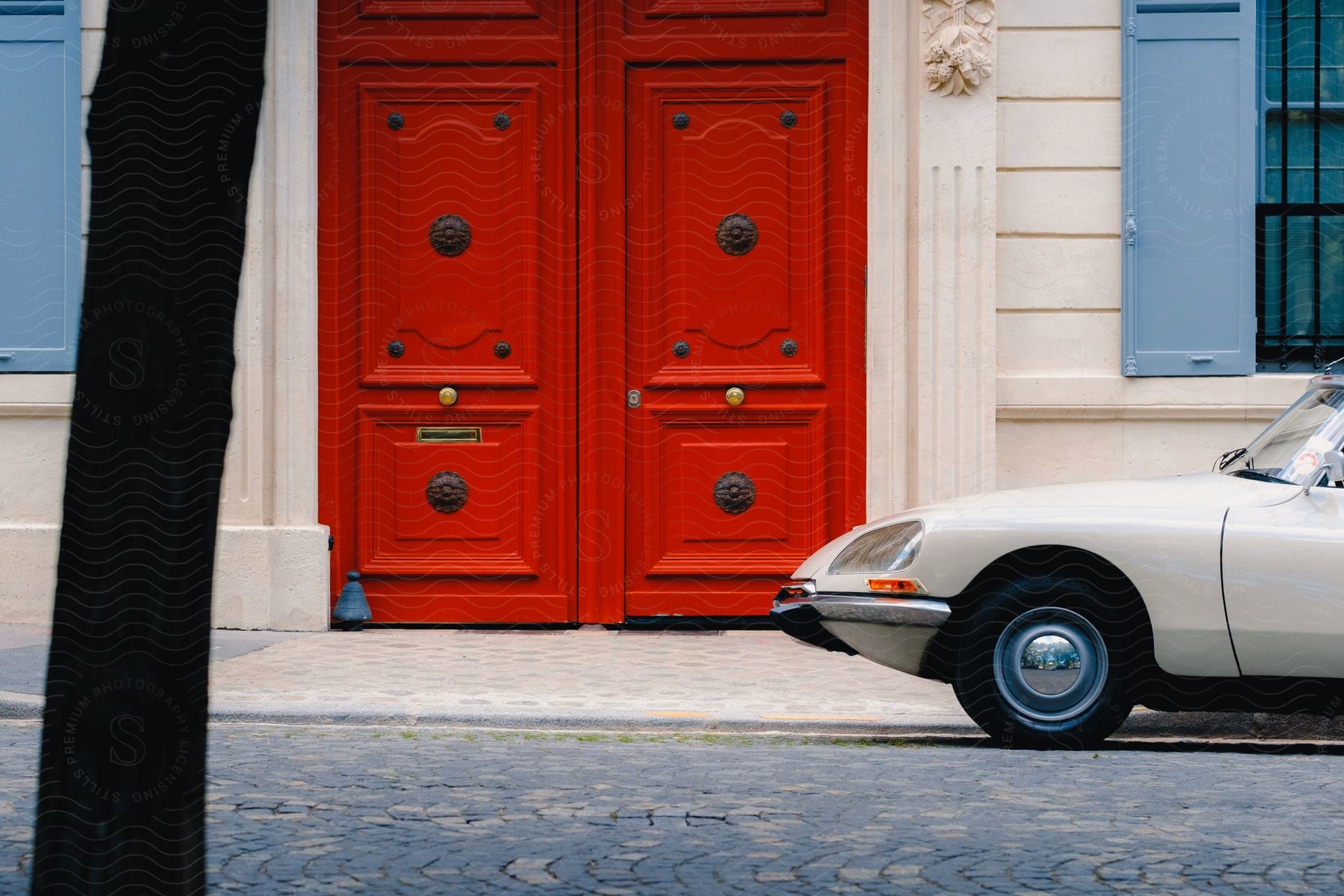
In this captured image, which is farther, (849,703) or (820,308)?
(820,308)

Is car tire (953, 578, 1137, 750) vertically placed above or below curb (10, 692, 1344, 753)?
above

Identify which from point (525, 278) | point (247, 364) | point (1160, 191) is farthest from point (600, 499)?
point (1160, 191)

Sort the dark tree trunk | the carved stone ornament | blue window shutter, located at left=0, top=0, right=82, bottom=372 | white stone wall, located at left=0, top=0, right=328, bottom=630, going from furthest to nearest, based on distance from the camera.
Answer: blue window shutter, located at left=0, top=0, right=82, bottom=372 → white stone wall, located at left=0, top=0, right=328, bottom=630 → the carved stone ornament → the dark tree trunk

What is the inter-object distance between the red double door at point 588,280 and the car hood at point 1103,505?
10.8 ft

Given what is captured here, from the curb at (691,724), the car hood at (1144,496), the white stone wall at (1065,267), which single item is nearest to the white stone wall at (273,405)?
the curb at (691,724)

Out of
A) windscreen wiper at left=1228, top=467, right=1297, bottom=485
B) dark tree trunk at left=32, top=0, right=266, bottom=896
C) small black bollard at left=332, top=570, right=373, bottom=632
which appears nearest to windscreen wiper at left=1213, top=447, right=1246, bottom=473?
windscreen wiper at left=1228, top=467, right=1297, bottom=485

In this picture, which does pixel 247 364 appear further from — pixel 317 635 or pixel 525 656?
pixel 525 656

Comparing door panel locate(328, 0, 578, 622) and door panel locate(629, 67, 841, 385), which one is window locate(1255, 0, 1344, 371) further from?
door panel locate(328, 0, 578, 622)

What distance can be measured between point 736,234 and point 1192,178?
2.51 metres

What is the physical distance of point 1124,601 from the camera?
5.98 m

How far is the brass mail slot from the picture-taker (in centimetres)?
956

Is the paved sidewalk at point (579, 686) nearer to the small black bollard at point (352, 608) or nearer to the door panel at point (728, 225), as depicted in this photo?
the small black bollard at point (352, 608)

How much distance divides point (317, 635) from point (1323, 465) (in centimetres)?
539

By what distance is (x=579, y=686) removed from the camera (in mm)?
7512
